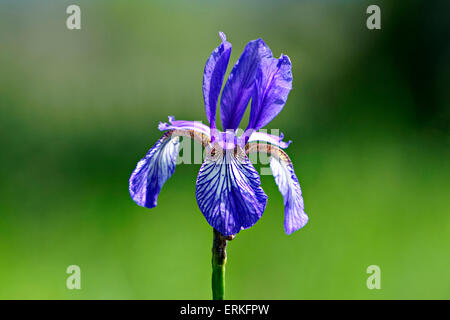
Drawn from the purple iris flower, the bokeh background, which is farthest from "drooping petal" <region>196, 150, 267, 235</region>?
the bokeh background

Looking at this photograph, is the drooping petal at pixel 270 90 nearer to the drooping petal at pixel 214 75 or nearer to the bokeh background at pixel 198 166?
the drooping petal at pixel 214 75

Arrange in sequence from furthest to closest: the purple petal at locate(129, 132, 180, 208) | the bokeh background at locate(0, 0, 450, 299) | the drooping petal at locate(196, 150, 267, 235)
Result: the bokeh background at locate(0, 0, 450, 299) < the purple petal at locate(129, 132, 180, 208) < the drooping petal at locate(196, 150, 267, 235)

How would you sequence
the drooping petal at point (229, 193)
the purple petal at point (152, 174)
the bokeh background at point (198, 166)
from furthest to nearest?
the bokeh background at point (198, 166), the purple petal at point (152, 174), the drooping petal at point (229, 193)

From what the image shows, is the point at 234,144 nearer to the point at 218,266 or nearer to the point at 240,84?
the point at 240,84

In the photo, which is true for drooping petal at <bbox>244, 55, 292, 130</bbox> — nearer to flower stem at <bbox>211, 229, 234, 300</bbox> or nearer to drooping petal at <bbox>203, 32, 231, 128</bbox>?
drooping petal at <bbox>203, 32, 231, 128</bbox>

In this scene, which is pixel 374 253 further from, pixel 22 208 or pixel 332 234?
pixel 22 208

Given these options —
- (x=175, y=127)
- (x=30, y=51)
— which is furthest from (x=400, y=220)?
(x=30, y=51)

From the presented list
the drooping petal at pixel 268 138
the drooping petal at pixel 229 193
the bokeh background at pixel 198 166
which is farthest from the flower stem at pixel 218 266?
the bokeh background at pixel 198 166
